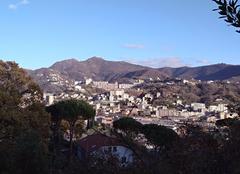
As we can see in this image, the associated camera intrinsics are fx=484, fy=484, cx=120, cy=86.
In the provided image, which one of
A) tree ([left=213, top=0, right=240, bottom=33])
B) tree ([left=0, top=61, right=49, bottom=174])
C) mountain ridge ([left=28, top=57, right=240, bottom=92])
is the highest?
mountain ridge ([left=28, top=57, right=240, bottom=92])

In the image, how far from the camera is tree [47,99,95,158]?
25297 mm

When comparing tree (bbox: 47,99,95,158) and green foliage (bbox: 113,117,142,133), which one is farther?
tree (bbox: 47,99,95,158)

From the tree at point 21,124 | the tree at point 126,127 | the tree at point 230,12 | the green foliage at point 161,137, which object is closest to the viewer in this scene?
the tree at point 230,12

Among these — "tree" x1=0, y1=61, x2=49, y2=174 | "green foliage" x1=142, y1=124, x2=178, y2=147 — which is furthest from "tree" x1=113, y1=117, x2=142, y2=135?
"tree" x1=0, y1=61, x2=49, y2=174

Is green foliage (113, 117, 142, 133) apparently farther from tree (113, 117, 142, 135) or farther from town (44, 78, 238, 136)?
town (44, 78, 238, 136)

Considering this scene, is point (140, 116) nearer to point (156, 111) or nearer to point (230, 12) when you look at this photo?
point (156, 111)

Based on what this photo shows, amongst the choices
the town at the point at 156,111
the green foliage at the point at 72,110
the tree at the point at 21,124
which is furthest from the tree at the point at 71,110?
the tree at the point at 21,124

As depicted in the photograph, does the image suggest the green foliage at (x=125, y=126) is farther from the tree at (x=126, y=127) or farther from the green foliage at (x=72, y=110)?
the green foliage at (x=72, y=110)

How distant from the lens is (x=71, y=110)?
25.4 m

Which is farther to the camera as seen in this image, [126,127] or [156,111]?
[156,111]

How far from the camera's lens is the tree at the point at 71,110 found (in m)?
25.3

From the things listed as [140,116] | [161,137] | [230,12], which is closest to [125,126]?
[140,116]

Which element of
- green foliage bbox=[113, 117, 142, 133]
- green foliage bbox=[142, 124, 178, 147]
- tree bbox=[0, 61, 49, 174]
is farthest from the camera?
tree bbox=[0, 61, 49, 174]

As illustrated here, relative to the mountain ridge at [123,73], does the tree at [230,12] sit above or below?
below
